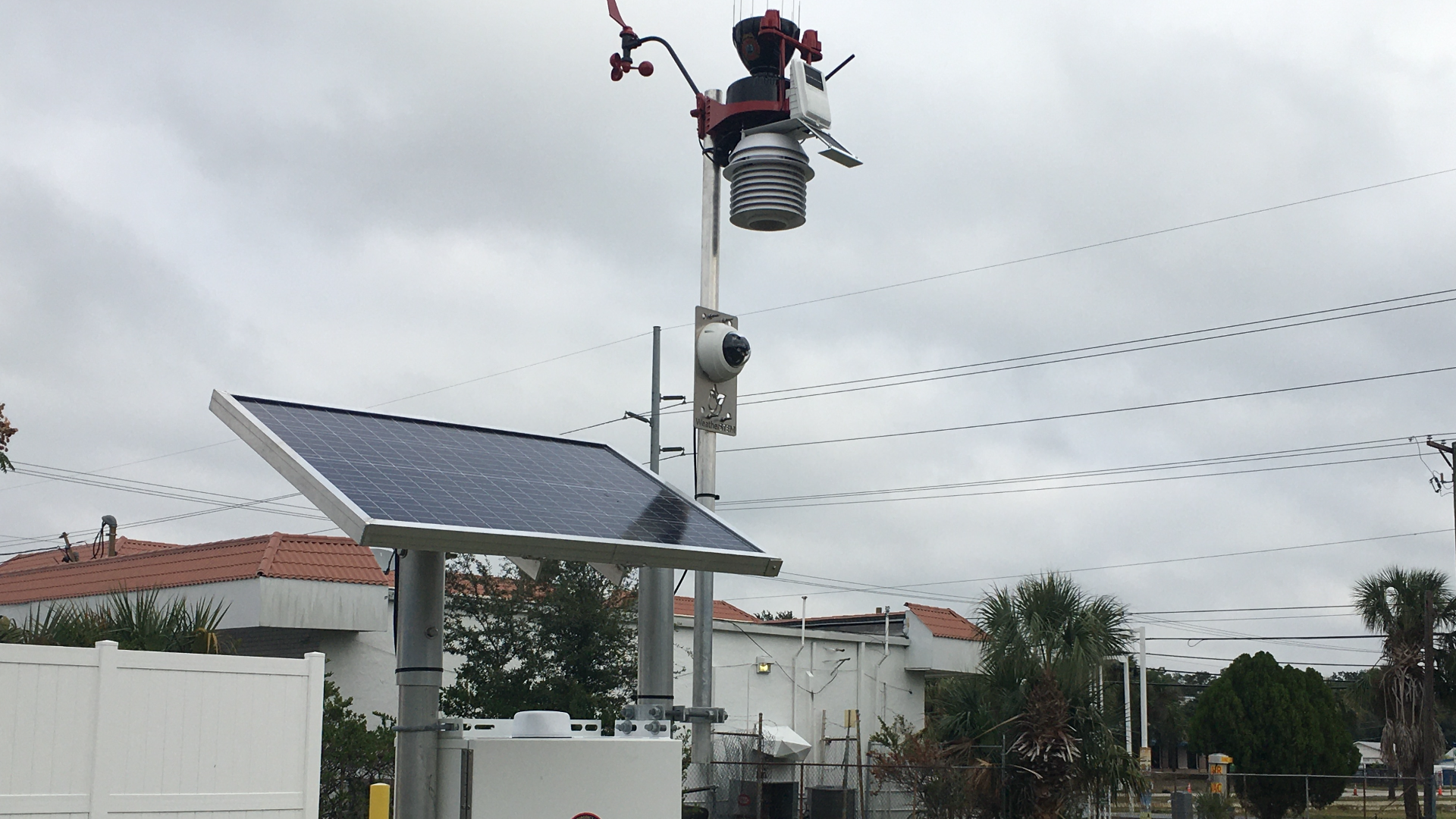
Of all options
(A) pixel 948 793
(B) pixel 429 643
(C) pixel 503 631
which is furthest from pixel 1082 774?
(B) pixel 429 643

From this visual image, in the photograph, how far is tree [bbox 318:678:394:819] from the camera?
59.4 feet

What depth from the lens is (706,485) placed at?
10961 millimetres

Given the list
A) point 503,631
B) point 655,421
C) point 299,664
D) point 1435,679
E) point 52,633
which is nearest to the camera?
point 299,664

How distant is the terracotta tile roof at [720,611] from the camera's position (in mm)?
33969

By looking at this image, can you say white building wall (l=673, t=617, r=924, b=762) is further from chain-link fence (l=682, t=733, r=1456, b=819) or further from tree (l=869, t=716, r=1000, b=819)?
tree (l=869, t=716, r=1000, b=819)

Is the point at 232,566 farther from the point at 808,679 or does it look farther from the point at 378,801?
the point at 808,679

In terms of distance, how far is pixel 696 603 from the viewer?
11.6 metres

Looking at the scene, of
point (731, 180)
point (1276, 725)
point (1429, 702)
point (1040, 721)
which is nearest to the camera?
point (731, 180)

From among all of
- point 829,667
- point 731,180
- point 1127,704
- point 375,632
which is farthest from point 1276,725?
point 731,180

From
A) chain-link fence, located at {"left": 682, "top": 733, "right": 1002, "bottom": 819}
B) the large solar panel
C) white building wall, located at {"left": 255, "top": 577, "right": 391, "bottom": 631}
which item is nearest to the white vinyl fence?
chain-link fence, located at {"left": 682, "top": 733, "right": 1002, "bottom": 819}

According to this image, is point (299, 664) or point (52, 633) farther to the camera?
point (52, 633)

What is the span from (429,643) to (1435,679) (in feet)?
127

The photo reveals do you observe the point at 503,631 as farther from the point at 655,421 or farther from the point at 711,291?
the point at 711,291

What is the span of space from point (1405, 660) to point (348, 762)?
3232cm
